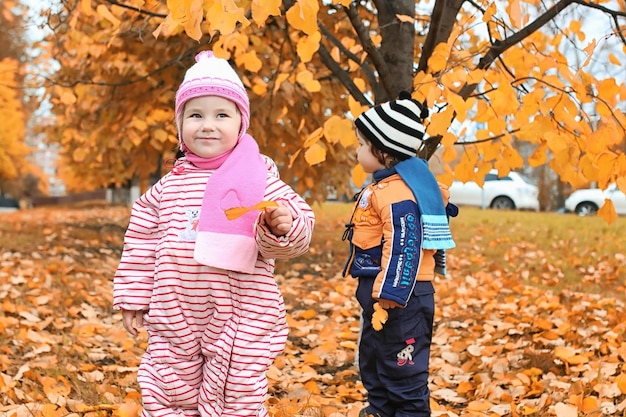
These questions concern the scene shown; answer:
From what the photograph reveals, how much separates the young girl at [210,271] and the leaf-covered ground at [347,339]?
616mm

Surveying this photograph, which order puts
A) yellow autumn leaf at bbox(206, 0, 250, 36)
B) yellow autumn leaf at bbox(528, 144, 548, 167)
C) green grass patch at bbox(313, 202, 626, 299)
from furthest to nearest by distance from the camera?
green grass patch at bbox(313, 202, 626, 299) → yellow autumn leaf at bbox(528, 144, 548, 167) → yellow autumn leaf at bbox(206, 0, 250, 36)

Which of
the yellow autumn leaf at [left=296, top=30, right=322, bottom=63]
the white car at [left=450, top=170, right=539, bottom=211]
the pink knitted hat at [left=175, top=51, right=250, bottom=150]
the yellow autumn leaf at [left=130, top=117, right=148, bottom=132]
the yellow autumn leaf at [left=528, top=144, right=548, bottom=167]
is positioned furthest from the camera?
the white car at [left=450, top=170, right=539, bottom=211]

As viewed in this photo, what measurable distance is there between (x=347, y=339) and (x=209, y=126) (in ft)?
8.11

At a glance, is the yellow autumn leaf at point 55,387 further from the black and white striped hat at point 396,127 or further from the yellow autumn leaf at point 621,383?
the yellow autumn leaf at point 621,383

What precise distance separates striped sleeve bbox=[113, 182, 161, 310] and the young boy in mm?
805

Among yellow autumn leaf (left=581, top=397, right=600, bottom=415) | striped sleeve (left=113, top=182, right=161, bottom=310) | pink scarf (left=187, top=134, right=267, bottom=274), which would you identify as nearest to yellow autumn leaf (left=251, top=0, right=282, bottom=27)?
pink scarf (left=187, top=134, right=267, bottom=274)

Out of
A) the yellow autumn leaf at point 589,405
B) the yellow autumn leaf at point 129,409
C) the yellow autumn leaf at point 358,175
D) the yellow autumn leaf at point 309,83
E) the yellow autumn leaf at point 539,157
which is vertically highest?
the yellow autumn leaf at point 309,83

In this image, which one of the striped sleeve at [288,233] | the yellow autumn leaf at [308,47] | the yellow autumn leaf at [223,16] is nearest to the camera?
the yellow autumn leaf at [223,16]

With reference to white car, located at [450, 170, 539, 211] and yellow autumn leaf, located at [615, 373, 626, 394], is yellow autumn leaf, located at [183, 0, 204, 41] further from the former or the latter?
white car, located at [450, 170, 539, 211]

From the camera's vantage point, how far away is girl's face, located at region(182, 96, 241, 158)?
2031 millimetres

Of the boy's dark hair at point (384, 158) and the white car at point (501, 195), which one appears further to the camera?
the white car at point (501, 195)

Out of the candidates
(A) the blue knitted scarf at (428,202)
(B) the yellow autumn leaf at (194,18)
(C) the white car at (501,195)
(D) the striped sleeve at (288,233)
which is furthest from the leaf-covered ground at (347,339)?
(C) the white car at (501,195)

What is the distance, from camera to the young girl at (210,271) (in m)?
1.98

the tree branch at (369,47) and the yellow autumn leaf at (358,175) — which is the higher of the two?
the tree branch at (369,47)
